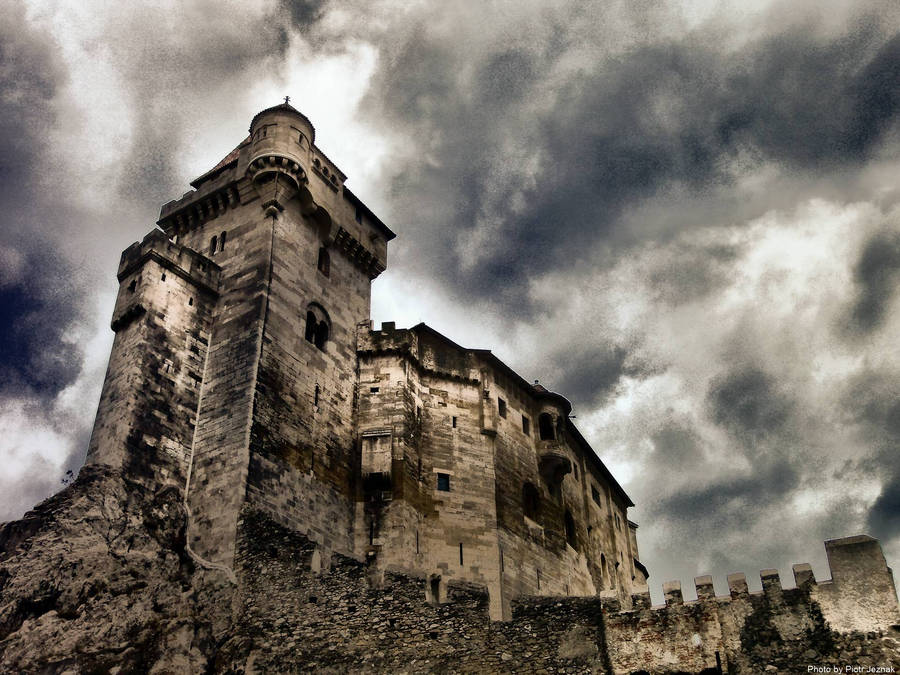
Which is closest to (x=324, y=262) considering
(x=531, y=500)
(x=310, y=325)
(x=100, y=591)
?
(x=310, y=325)

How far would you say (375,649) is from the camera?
2219 centimetres

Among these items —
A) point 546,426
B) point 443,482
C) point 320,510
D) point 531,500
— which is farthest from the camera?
point 546,426

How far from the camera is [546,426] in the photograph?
3912 cm

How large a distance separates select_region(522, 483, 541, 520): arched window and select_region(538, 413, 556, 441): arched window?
2.84 meters

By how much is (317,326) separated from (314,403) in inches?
142

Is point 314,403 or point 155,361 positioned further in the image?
point 314,403

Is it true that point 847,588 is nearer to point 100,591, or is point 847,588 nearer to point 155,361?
point 100,591

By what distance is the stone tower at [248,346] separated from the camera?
28.4m

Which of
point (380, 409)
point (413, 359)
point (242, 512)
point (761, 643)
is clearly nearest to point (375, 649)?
point (242, 512)

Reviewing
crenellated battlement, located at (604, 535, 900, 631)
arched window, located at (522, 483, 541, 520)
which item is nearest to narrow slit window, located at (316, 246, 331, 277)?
arched window, located at (522, 483, 541, 520)

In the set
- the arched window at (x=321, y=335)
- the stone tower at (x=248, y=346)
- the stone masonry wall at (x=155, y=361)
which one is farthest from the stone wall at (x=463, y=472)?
the stone masonry wall at (x=155, y=361)

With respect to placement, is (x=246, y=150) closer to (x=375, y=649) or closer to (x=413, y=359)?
(x=413, y=359)

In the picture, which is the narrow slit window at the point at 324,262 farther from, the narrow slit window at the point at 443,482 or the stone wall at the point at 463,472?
the narrow slit window at the point at 443,482

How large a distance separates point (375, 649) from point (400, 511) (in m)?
9.38
